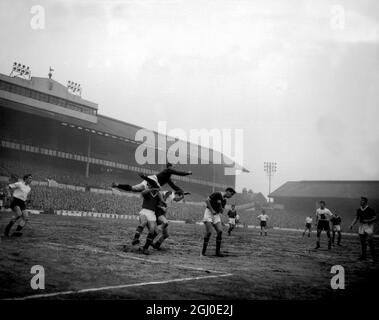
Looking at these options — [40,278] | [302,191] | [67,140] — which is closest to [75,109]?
[67,140]

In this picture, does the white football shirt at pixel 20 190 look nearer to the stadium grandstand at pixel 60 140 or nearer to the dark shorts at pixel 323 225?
the dark shorts at pixel 323 225

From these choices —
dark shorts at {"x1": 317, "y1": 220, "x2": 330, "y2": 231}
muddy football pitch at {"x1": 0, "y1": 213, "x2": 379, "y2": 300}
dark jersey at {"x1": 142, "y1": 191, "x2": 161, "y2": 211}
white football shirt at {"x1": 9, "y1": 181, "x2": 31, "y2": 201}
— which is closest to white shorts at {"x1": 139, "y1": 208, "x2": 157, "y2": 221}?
dark jersey at {"x1": 142, "y1": 191, "x2": 161, "y2": 211}

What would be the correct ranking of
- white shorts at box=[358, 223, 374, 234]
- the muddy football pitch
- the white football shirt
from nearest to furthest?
the muddy football pitch, the white football shirt, white shorts at box=[358, 223, 374, 234]

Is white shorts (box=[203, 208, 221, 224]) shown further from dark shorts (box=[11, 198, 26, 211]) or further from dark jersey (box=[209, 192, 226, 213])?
dark shorts (box=[11, 198, 26, 211])

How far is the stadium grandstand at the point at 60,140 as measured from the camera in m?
40.5

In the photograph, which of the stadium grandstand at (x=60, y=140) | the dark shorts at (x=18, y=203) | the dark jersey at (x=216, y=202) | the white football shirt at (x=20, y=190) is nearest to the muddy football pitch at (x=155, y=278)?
the dark jersey at (x=216, y=202)

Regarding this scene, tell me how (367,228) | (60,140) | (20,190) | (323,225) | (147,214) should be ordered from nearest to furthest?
(147,214), (20,190), (367,228), (323,225), (60,140)

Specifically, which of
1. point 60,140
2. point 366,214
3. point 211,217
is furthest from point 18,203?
point 60,140

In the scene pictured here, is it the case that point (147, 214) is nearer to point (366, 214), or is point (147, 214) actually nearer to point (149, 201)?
point (149, 201)

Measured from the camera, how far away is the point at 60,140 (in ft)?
149

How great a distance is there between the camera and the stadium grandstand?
40.5 meters

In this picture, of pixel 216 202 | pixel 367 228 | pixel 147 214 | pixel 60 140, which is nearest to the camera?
pixel 147 214
